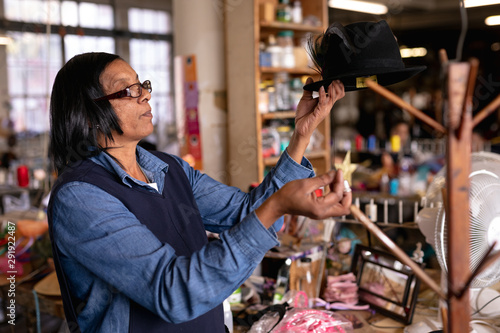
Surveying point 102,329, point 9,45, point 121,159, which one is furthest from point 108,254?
point 9,45

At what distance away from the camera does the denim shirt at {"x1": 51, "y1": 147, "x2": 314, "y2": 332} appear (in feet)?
2.71

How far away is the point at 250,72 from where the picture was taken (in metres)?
3.40

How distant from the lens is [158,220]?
1055 millimetres

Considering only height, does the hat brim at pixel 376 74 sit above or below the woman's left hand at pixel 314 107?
above

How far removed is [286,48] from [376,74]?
8.57 feet

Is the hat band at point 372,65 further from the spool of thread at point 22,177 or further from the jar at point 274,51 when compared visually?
the spool of thread at point 22,177

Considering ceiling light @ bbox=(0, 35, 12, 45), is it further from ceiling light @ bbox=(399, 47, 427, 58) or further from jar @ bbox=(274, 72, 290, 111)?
ceiling light @ bbox=(399, 47, 427, 58)

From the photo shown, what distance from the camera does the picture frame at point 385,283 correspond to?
154 cm

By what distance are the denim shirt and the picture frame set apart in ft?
2.81

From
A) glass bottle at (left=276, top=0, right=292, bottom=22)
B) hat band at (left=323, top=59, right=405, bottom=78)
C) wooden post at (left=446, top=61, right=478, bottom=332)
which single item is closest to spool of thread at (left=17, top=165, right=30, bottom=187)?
glass bottle at (left=276, top=0, right=292, bottom=22)

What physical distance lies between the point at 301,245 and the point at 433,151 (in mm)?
4459

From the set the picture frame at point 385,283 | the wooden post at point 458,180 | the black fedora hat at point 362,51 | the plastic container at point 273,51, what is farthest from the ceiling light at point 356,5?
the wooden post at point 458,180

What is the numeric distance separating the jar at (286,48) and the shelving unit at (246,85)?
0.16 ft

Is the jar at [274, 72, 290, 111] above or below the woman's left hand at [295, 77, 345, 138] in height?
above
